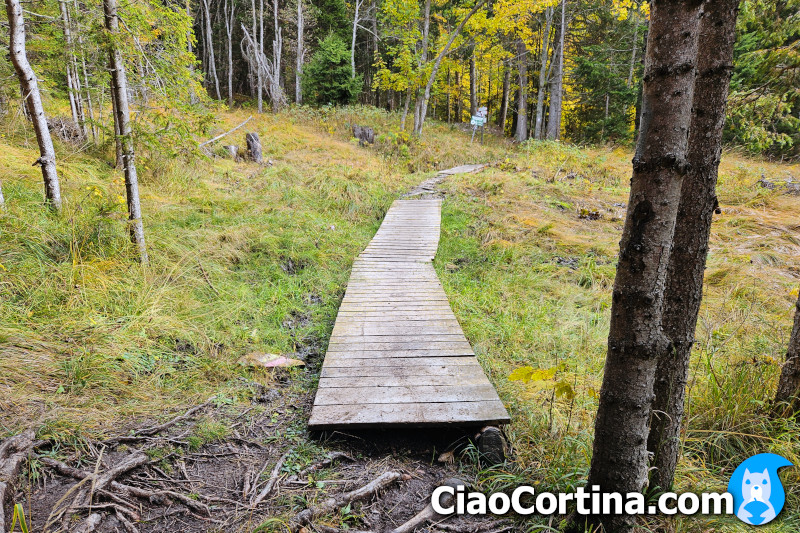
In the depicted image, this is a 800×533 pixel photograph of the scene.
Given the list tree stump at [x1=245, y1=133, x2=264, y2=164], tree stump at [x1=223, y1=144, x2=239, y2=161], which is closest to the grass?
tree stump at [x1=223, y1=144, x2=239, y2=161]

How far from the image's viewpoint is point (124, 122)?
4508mm

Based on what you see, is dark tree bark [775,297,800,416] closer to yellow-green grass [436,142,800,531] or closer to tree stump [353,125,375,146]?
yellow-green grass [436,142,800,531]

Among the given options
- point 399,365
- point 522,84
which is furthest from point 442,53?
point 399,365

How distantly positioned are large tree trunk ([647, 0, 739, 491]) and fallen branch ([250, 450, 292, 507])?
1.92 meters

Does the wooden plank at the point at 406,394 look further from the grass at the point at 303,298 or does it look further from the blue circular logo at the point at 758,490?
the blue circular logo at the point at 758,490

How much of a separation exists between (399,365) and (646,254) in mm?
2209

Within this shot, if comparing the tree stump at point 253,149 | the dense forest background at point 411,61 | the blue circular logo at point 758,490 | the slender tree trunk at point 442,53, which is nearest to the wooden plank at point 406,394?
the blue circular logo at point 758,490

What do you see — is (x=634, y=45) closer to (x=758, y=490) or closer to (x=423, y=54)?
(x=423, y=54)

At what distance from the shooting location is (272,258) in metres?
6.00

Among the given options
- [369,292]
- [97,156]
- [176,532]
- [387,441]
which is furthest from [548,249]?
[97,156]

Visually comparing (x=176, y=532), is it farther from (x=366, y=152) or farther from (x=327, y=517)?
(x=366, y=152)

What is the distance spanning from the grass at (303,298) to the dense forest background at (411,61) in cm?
117

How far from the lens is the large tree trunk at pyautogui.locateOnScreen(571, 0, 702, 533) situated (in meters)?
1.29

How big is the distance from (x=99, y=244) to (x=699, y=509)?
5467mm
